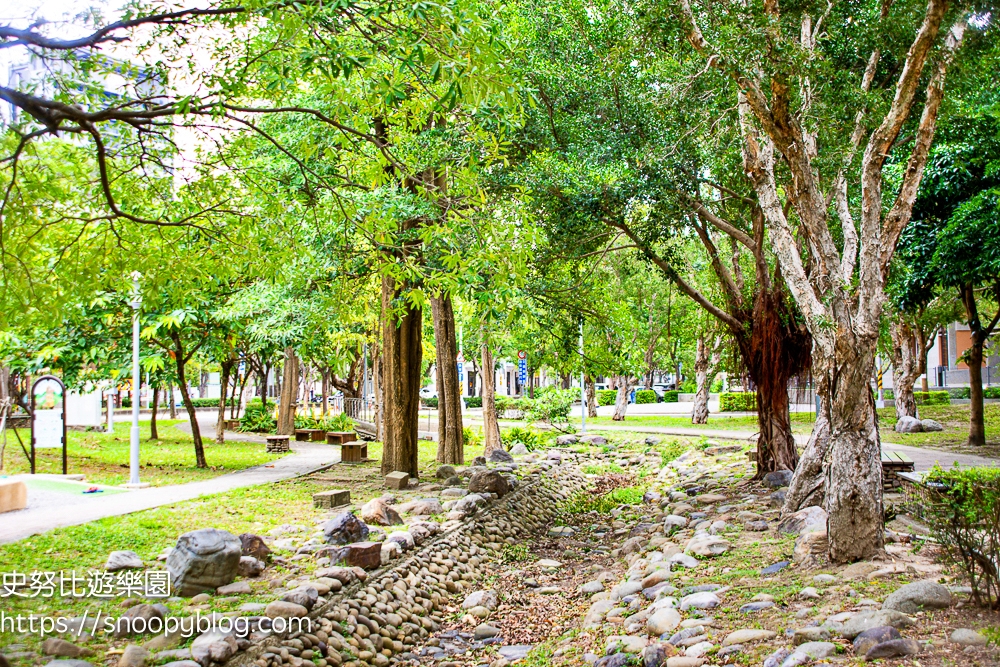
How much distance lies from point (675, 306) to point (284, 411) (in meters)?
13.3

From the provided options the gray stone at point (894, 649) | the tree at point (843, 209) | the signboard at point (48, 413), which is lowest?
the gray stone at point (894, 649)

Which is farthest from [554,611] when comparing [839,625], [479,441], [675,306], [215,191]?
[675,306]

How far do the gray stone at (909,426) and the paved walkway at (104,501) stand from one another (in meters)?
15.2

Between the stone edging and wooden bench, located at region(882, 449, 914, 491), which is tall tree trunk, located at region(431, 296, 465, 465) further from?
wooden bench, located at region(882, 449, 914, 491)

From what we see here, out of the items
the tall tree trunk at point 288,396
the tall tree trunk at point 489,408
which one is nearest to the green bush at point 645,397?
the tall tree trunk at point 288,396

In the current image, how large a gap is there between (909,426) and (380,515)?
1622cm

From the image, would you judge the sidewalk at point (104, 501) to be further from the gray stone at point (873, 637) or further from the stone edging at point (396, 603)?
the gray stone at point (873, 637)

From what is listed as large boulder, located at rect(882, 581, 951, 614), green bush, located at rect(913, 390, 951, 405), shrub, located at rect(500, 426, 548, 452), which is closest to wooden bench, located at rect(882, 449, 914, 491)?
large boulder, located at rect(882, 581, 951, 614)

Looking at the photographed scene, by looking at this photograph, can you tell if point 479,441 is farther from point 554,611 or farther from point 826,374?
point 826,374

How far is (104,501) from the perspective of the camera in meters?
10.9

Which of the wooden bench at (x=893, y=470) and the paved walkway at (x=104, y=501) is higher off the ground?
the wooden bench at (x=893, y=470)

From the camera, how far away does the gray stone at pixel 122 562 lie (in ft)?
23.5

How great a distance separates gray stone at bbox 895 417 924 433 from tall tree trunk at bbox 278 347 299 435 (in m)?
17.4

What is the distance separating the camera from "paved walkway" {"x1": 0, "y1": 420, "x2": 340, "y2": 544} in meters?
9.11
